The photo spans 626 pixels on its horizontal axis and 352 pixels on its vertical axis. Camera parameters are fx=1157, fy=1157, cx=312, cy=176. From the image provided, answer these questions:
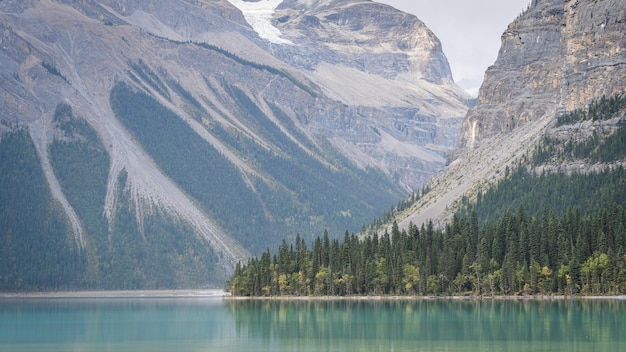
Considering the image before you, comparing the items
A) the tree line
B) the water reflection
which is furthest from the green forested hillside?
the water reflection

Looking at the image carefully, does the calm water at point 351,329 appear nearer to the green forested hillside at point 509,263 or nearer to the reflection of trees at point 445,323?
the reflection of trees at point 445,323

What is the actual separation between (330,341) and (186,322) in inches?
1647

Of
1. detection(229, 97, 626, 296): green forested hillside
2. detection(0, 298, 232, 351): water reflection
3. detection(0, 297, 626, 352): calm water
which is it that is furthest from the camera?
detection(229, 97, 626, 296): green forested hillside

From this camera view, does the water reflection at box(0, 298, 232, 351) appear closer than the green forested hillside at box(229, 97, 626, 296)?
Yes

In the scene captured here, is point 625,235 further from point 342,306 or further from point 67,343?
point 67,343

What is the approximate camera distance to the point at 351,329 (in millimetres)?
124250

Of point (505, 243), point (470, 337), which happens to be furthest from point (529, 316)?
point (505, 243)

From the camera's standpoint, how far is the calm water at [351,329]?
107 metres

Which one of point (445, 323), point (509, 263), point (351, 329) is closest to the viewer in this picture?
point (351, 329)

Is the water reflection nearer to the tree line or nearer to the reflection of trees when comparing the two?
the reflection of trees

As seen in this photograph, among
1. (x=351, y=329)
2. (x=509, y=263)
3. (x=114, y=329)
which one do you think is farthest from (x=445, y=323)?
(x=509, y=263)

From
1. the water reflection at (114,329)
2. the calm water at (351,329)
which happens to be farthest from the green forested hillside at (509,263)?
the water reflection at (114,329)

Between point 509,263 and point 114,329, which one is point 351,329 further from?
point 509,263

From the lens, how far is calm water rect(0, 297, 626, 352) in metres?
107
